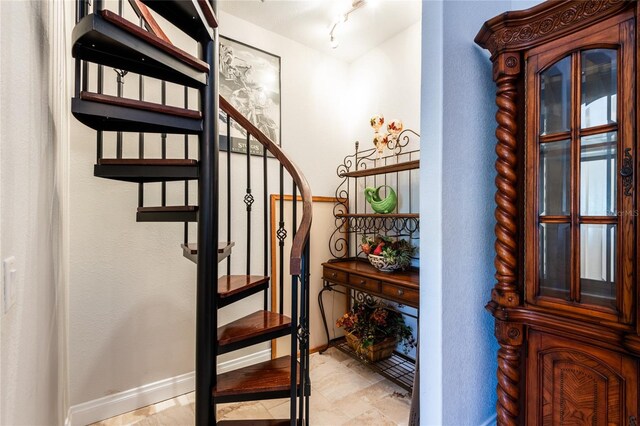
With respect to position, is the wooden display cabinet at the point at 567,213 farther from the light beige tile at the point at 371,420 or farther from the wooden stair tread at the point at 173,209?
the wooden stair tread at the point at 173,209

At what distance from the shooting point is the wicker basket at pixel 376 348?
242 cm

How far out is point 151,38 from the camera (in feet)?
3.90

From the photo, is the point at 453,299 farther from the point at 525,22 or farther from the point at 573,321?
the point at 525,22

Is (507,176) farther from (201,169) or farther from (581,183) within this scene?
(201,169)

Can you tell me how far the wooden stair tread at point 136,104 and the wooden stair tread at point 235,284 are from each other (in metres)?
0.92

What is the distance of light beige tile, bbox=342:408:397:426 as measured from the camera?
72.1 inches

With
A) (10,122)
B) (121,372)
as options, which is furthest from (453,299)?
(121,372)

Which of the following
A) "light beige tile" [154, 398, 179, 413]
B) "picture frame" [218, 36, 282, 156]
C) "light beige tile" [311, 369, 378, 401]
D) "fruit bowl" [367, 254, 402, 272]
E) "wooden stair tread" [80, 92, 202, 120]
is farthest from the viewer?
"picture frame" [218, 36, 282, 156]

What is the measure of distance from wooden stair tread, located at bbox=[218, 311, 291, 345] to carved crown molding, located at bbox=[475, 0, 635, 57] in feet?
5.73

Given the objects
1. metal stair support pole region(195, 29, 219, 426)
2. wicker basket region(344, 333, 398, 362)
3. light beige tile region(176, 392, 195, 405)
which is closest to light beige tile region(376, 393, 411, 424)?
wicker basket region(344, 333, 398, 362)

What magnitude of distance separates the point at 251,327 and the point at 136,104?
126 cm

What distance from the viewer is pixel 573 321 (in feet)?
3.65

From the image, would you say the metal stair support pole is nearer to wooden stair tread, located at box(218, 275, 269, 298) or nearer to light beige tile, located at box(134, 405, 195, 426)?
wooden stair tread, located at box(218, 275, 269, 298)

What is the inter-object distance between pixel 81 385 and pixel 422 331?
6.98 ft
